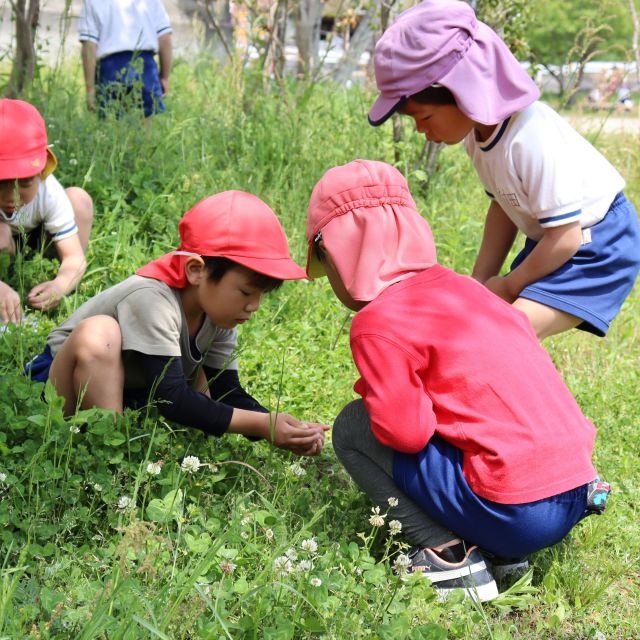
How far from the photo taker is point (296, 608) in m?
1.89

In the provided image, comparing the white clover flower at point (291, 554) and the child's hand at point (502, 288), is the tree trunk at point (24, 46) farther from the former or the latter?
the white clover flower at point (291, 554)

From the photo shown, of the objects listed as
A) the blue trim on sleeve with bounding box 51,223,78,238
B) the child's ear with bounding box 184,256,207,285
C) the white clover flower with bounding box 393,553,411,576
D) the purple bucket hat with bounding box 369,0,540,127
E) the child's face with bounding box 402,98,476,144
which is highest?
the purple bucket hat with bounding box 369,0,540,127

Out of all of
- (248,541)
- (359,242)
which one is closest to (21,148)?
(359,242)

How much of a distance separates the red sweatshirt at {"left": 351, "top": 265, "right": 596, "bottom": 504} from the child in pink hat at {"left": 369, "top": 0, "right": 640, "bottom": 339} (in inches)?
27.3

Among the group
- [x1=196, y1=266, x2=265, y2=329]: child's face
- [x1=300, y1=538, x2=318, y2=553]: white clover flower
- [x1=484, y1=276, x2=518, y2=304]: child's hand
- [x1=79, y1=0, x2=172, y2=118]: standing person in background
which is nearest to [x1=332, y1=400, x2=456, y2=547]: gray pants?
[x1=300, y1=538, x2=318, y2=553]: white clover flower

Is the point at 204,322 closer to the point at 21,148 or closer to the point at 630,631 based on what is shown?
the point at 21,148

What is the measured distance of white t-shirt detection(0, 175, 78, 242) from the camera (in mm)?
3654

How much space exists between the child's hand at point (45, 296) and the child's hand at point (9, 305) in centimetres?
8

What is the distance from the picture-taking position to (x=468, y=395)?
218 cm

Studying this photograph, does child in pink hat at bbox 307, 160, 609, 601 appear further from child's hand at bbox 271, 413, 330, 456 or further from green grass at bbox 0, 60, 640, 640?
child's hand at bbox 271, 413, 330, 456

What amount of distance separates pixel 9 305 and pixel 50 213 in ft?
1.77

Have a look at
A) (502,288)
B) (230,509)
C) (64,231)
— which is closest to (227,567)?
(230,509)

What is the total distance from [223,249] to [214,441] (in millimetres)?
587

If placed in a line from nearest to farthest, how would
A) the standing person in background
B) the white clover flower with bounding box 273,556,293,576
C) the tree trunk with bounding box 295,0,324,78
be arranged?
1. the white clover flower with bounding box 273,556,293,576
2. the standing person in background
3. the tree trunk with bounding box 295,0,324,78
